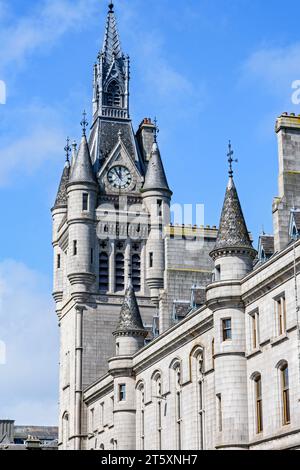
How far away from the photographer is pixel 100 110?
9656 centimetres

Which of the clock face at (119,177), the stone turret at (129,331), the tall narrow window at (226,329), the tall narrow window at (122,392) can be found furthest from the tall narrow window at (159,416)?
the clock face at (119,177)

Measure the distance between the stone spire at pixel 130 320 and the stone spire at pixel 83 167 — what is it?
16668mm

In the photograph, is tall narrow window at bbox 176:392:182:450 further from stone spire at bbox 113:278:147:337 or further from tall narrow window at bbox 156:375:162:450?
stone spire at bbox 113:278:147:337

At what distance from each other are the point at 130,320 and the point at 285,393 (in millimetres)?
25819

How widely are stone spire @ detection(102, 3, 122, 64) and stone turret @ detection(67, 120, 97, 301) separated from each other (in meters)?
12.0

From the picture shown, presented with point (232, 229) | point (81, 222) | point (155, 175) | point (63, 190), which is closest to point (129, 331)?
point (81, 222)

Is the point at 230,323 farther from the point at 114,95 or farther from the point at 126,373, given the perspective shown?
the point at 114,95

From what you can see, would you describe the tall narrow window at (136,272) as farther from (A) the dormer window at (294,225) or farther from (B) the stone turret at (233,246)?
(A) the dormer window at (294,225)

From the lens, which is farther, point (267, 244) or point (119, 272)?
point (119, 272)

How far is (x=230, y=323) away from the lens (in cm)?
5431

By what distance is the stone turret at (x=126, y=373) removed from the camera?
2832 inches

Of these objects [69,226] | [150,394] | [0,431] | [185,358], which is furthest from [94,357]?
[0,431]

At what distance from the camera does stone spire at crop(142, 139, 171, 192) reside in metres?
91.0

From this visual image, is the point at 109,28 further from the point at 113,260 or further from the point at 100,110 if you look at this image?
the point at 113,260
